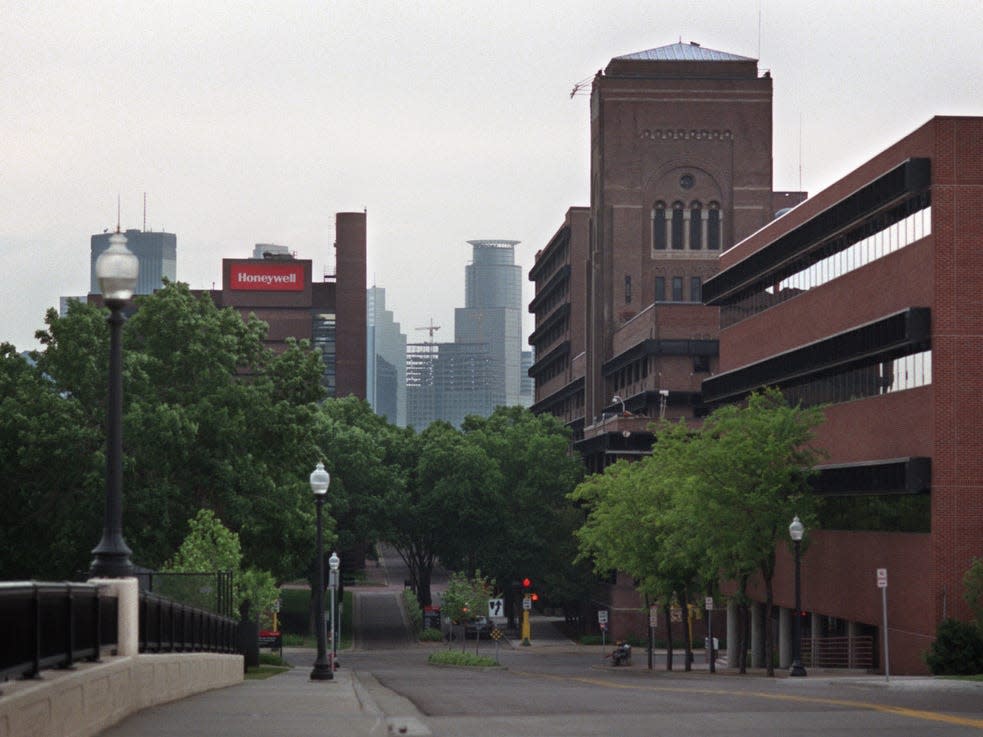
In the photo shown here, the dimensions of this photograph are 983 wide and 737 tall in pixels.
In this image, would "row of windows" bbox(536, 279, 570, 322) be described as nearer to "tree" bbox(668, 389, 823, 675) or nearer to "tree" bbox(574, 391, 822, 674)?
"tree" bbox(574, 391, 822, 674)

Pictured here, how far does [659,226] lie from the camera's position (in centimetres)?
12694

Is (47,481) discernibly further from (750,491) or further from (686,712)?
(686,712)

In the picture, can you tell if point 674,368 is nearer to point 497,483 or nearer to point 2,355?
point 497,483

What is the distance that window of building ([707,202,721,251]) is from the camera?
12712 cm

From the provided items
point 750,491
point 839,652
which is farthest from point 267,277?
point 750,491

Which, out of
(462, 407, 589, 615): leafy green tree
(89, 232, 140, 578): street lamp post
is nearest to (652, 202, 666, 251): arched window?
(462, 407, 589, 615): leafy green tree

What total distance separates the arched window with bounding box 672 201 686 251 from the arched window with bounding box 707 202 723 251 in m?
2.12

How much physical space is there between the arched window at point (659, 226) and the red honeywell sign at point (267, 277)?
7376cm

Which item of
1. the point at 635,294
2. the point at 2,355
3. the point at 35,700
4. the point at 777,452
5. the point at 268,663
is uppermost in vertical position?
the point at 635,294

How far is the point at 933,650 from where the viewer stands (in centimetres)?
4994

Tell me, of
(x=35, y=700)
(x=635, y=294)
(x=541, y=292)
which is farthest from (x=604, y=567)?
(x=541, y=292)

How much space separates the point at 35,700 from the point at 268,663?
5471 cm

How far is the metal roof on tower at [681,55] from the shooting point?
5027 inches

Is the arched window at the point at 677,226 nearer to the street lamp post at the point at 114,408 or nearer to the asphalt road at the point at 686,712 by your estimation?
the asphalt road at the point at 686,712
